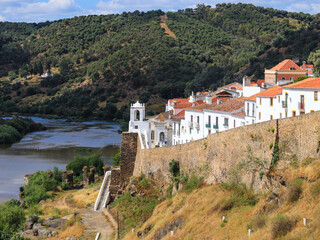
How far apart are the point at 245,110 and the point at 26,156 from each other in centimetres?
4362

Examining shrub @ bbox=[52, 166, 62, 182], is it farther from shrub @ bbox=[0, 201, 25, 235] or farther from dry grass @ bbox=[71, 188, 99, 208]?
shrub @ bbox=[0, 201, 25, 235]

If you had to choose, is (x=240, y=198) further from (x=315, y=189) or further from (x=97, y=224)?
(x=97, y=224)

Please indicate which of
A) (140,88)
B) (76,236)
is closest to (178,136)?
(76,236)

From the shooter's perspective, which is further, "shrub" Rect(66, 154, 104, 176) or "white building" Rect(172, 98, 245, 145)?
"shrub" Rect(66, 154, 104, 176)

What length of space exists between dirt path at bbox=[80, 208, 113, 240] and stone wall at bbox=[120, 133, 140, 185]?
3022mm

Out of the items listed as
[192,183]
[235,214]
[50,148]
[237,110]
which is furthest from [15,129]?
[235,214]

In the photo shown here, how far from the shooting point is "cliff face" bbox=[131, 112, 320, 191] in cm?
1708

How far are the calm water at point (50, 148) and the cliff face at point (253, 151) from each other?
95.4 feet

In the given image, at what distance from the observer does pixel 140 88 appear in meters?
146

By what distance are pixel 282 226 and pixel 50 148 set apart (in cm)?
6633

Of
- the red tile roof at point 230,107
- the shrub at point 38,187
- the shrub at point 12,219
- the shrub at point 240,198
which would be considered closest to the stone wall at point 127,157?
the red tile roof at point 230,107

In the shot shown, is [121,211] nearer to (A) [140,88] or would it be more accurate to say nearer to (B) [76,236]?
(B) [76,236]

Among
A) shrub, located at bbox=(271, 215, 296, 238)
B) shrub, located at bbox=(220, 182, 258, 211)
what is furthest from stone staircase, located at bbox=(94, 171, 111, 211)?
shrub, located at bbox=(271, 215, 296, 238)

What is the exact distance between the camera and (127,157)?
34.5 m
